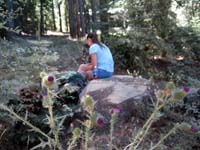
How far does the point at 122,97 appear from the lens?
3633mm

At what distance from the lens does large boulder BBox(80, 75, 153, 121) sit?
356 cm

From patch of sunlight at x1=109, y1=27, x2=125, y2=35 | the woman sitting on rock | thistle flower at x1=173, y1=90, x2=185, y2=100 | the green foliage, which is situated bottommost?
the green foliage

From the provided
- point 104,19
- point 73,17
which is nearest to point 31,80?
point 104,19

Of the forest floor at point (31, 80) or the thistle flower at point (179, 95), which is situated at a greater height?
the thistle flower at point (179, 95)

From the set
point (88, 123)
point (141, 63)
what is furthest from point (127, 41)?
point (88, 123)

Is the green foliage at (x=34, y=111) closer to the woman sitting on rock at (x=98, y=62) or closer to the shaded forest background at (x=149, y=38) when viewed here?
the woman sitting on rock at (x=98, y=62)

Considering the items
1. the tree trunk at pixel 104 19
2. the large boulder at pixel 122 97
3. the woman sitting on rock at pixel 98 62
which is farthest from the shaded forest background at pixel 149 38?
the large boulder at pixel 122 97

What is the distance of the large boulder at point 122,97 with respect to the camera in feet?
11.7

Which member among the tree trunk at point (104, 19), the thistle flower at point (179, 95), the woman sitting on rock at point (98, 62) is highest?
the tree trunk at point (104, 19)

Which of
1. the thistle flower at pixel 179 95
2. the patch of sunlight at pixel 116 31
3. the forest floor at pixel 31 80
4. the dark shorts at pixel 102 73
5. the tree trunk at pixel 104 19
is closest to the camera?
the thistle flower at pixel 179 95

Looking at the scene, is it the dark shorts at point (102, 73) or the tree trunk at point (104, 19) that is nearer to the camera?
the dark shorts at point (102, 73)

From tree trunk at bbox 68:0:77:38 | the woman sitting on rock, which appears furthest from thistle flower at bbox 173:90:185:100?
tree trunk at bbox 68:0:77:38

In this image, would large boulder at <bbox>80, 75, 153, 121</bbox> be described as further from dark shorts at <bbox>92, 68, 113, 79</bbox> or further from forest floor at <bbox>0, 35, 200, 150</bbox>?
dark shorts at <bbox>92, 68, 113, 79</bbox>

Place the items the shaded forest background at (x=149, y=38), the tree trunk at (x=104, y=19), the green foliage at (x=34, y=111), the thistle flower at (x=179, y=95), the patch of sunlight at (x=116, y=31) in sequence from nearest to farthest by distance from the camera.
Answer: the thistle flower at (x=179, y=95) < the green foliage at (x=34, y=111) < the shaded forest background at (x=149, y=38) < the patch of sunlight at (x=116, y=31) < the tree trunk at (x=104, y=19)
